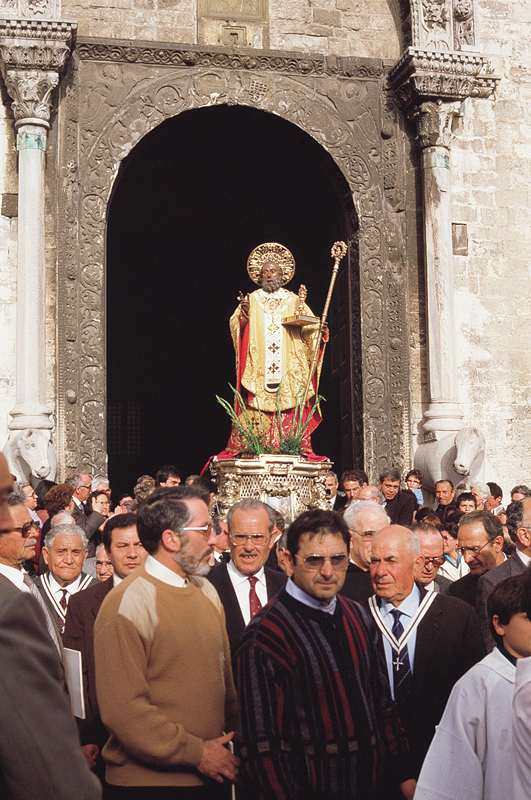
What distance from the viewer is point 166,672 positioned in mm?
3326

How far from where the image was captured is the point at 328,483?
1040cm

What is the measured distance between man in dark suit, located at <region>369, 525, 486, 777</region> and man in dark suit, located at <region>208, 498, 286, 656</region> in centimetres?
63

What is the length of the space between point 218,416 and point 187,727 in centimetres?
1821

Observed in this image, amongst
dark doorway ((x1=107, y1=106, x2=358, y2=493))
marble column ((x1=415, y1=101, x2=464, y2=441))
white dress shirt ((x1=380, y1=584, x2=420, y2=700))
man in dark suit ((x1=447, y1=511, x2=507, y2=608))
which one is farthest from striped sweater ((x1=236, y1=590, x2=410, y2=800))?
dark doorway ((x1=107, y1=106, x2=358, y2=493))

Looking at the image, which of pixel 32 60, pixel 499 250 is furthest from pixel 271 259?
pixel 32 60

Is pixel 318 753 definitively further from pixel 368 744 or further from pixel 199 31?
pixel 199 31

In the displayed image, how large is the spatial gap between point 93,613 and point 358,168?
9729 millimetres

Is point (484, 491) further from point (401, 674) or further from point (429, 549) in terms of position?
point (401, 674)

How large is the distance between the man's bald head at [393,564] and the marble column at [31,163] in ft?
25.0

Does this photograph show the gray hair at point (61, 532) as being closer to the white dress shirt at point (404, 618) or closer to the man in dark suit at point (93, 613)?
the man in dark suit at point (93, 613)

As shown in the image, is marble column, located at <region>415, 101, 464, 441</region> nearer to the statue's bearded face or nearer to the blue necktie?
the statue's bearded face

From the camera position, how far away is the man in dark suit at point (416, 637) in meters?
3.95

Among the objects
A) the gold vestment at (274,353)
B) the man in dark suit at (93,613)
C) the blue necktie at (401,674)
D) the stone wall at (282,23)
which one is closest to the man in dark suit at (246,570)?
the man in dark suit at (93,613)

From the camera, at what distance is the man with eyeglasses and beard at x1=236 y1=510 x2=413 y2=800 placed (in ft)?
10.3
